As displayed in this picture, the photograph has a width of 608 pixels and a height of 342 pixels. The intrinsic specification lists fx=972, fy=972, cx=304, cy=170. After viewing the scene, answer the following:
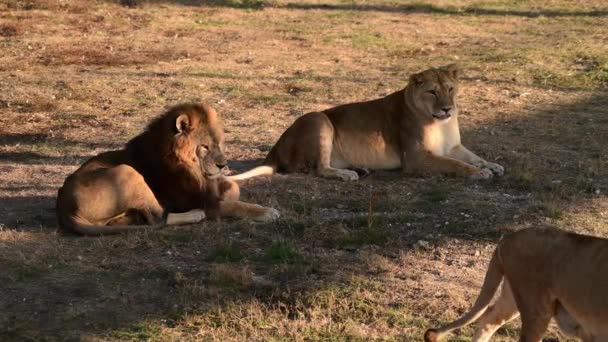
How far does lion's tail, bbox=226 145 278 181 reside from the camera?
7.77 metres

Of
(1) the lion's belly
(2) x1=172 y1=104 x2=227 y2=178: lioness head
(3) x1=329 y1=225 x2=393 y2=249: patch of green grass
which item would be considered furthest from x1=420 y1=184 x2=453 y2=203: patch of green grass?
(2) x1=172 y1=104 x2=227 y2=178: lioness head

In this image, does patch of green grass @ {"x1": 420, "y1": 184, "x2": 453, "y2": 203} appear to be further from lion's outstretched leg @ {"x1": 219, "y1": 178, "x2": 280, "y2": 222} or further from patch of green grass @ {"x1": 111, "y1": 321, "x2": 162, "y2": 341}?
patch of green grass @ {"x1": 111, "y1": 321, "x2": 162, "y2": 341}

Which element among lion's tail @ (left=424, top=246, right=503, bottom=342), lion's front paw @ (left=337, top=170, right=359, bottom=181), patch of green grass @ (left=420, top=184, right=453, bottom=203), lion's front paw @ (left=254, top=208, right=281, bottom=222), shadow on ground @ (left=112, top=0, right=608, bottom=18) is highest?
lion's tail @ (left=424, top=246, right=503, bottom=342)

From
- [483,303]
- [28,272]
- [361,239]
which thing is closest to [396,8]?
[361,239]

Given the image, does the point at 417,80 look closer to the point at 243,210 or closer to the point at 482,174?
the point at 482,174

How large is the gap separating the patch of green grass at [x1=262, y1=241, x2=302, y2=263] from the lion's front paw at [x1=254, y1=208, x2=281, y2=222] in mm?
693

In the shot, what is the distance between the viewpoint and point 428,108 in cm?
823

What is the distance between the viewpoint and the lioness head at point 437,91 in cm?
815

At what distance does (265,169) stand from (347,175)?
0.68m

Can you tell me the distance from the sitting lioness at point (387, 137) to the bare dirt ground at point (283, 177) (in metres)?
0.25

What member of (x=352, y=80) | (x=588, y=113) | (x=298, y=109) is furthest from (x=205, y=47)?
(x=588, y=113)

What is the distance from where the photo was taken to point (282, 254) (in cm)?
568

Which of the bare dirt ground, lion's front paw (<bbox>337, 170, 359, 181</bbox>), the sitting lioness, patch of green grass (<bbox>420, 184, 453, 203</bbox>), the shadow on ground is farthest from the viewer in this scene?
the shadow on ground

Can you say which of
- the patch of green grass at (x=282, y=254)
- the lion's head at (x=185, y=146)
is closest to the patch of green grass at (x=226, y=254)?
the patch of green grass at (x=282, y=254)
